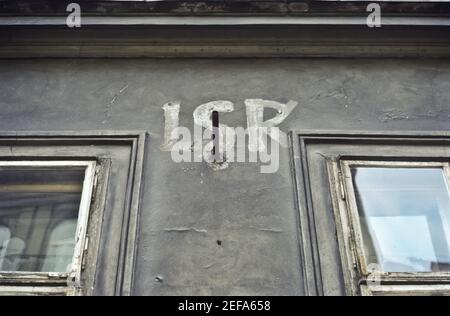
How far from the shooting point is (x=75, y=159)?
3.04m

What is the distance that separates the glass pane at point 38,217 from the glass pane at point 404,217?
177 cm

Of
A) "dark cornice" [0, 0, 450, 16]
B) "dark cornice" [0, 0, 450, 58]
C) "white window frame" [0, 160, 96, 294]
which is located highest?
"dark cornice" [0, 0, 450, 16]

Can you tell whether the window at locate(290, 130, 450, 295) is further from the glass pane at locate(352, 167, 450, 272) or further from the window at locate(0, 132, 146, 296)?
the window at locate(0, 132, 146, 296)

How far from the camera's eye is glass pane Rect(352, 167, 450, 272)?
2.72 metres

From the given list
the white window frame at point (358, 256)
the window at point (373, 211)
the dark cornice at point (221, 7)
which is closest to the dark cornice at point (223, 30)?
the dark cornice at point (221, 7)

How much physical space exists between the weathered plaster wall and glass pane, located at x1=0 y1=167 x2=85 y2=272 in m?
0.37

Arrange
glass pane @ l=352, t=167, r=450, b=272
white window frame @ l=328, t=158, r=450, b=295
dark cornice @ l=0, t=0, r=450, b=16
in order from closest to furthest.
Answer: white window frame @ l=328, t=158, r=450, b=295, glass pane @ l=352, t=167, r=450, b=272, dark cornice @ l=0, t=0, r=450, b=16

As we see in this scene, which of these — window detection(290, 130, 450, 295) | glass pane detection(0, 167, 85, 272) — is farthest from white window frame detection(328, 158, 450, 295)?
glass pane detection(0, 167, 85, 272)

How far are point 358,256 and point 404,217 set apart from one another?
490mm

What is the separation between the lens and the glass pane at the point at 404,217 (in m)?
2.72
